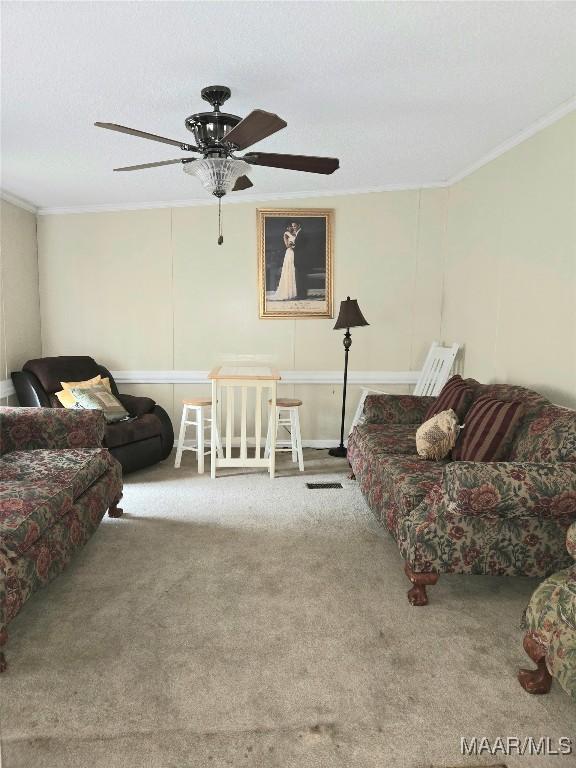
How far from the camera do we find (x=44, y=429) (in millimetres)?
3322

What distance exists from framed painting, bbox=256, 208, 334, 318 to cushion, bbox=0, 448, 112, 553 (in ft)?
8.18

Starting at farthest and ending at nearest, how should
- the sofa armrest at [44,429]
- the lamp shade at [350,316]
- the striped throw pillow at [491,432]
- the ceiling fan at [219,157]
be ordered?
the lamp shade at [350,316]
the sofa armrest at [44,429]
the striped throw pillow at [491,432]
the ceiling fan at [219,157]

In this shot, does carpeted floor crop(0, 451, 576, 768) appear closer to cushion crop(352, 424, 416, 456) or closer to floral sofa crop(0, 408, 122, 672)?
floral sofa crop(0, 408, 122, 672)

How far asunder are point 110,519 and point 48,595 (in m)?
0.97

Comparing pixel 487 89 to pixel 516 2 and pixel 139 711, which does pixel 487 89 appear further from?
pixel 139 711

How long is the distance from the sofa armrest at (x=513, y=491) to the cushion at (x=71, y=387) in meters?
3.33

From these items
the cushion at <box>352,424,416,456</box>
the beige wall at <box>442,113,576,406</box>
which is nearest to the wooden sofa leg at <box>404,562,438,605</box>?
the cushion at <box>352,424,416,456</box>

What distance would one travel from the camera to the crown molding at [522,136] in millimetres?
3010

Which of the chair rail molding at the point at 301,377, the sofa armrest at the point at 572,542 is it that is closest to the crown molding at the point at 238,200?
the chair rail molding at the point at 301,377

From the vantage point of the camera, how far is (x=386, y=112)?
3.07m

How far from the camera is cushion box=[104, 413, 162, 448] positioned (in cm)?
419

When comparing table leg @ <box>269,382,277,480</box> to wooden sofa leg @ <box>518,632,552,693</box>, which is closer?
wooden sofa leg @ <box>518,632,552,693</box>

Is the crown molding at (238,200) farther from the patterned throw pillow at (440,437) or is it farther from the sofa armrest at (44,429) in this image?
the patterned throw pillow at (440,437)

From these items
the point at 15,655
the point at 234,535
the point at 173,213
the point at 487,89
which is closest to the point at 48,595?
the point at 15,655
